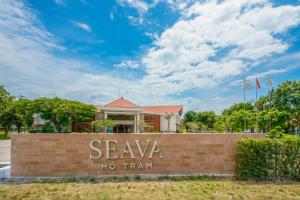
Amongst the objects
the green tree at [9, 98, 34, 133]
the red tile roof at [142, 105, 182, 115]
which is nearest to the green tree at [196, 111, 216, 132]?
the red tile roof at [142, 105, 182, 115]

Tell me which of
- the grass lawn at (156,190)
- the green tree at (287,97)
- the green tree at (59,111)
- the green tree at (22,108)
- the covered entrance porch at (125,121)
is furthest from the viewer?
the covered entrance porch at (125,121)

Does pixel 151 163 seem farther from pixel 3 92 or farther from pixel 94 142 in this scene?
pixel 3 92

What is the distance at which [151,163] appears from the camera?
815cm

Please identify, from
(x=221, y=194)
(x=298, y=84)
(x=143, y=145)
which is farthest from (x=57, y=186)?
(x=298, y=84)

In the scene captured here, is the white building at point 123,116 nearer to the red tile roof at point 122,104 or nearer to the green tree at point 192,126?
the red tile roof at point 122,104

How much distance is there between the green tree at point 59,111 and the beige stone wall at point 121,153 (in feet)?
85.1

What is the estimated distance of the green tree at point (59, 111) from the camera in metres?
32.5

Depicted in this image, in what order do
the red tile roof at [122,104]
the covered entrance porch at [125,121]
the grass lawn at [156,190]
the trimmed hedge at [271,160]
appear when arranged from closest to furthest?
1. the grass lawn at [156,190]
2. the trimmed hedge at [271,160]
3. the red tile roof at [122,104]
4. the covered entrance porch at [125,121]

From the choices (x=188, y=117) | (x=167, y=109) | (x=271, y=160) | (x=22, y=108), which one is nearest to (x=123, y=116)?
(x=22, y=108)

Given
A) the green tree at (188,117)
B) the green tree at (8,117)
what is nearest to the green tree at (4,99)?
the green tree at (8,117)

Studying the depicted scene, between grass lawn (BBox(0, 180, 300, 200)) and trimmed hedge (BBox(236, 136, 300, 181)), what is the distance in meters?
0.45

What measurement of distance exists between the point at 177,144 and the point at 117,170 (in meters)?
2.39

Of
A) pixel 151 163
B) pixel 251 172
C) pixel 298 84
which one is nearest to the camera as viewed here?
pixel 251 172

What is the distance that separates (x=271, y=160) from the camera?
7652 millimetres
